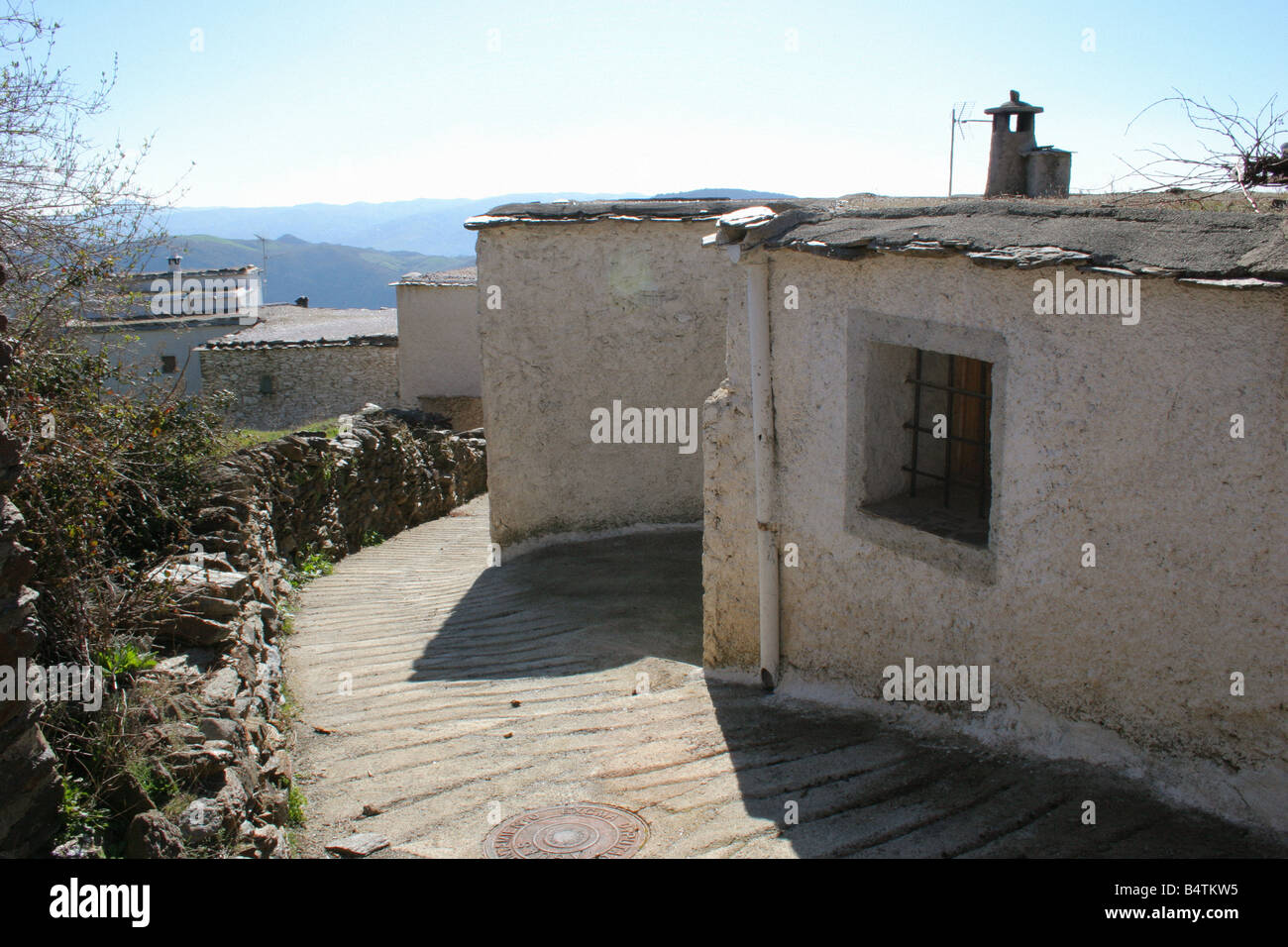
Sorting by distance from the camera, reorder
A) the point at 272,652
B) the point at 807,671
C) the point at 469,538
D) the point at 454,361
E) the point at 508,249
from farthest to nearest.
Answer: the point at 454,361 < the point at 469,538 < the point at 508,249 < the point at 272,652 < the point at 807,671

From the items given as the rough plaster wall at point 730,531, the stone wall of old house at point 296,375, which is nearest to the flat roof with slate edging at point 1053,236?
the rough plaster wall at point 730,531

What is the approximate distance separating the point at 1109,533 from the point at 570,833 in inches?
103

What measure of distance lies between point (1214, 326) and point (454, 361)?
63.8 feet

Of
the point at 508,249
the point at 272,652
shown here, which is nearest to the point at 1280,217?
the point at 272,652

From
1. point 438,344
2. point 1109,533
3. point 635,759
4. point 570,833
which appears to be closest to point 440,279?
point 438,344

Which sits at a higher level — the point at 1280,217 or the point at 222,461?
the point at 1280,217

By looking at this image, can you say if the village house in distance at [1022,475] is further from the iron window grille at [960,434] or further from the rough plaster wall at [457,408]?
the rough plaster wall at [457,408]

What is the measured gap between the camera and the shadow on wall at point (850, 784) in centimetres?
380

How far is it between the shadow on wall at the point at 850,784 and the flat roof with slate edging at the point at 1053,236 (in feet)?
6.85

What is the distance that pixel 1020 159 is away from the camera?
26.1ft

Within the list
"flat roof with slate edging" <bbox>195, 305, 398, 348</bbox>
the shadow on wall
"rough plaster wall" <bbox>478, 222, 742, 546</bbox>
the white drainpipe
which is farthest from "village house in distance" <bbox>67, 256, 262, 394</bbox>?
the white drainpipe

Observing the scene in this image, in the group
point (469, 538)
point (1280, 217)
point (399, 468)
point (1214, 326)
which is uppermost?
point (1280, 217)

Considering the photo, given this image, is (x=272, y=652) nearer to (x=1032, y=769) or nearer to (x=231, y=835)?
(x=231, y=835)
